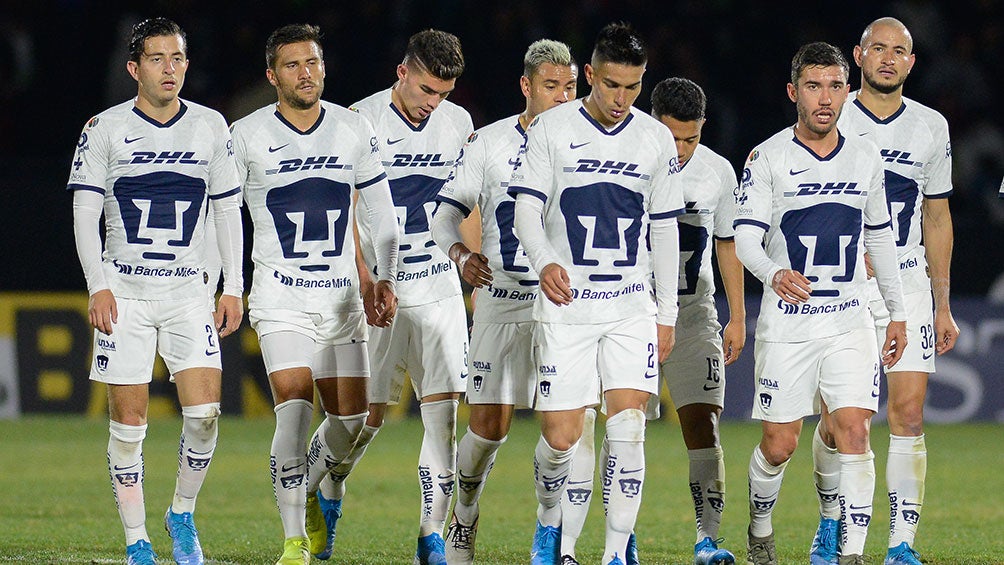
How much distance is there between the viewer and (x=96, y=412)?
16.0 meters

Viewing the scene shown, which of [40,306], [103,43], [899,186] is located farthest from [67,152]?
[899,186]

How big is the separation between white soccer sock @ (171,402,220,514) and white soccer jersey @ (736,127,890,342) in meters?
2.75

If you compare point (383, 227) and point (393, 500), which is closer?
point (383, 227)

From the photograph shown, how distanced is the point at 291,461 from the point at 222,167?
1.48 meters

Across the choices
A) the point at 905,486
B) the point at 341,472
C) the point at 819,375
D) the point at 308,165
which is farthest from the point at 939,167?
the point at 341,472

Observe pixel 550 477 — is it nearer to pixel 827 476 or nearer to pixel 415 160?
pixel 827 476

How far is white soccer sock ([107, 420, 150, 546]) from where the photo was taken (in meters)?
7.27

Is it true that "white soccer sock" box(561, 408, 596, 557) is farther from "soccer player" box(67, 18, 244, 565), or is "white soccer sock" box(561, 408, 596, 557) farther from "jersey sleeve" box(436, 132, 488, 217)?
"soccer player" box(67, 18, 244, 565)

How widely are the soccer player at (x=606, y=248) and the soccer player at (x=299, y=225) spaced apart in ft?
3.62

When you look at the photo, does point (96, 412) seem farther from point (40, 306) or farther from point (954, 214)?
point (954, 214)

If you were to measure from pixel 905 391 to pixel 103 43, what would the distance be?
13092 millimetres

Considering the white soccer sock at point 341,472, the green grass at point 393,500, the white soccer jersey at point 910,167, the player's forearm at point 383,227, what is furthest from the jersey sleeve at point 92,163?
the white soccer jersey at point 910,167

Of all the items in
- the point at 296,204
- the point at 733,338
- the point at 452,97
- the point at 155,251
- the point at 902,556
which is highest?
the point at 452,97

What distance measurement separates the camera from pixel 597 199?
691cm
